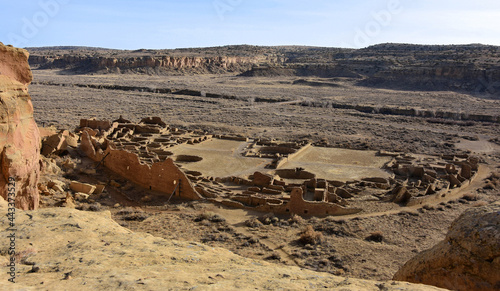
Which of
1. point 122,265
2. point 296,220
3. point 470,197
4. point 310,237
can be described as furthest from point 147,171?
point 470,197

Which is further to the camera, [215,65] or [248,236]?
[215,65]

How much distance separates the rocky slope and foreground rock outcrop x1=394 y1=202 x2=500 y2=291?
77.8 metres

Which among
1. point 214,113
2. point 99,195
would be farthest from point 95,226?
point 214,113

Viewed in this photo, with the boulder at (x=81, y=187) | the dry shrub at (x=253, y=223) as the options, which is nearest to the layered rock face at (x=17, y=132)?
the boulder at (x=81, y=187)

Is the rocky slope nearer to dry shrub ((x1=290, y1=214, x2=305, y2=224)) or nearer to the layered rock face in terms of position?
dry shrub ((x1=290, y1=214, x2=305, y2=224))

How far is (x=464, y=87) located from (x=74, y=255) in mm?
85327

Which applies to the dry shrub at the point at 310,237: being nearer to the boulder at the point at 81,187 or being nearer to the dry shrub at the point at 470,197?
the dry shrub at the point at 470,197

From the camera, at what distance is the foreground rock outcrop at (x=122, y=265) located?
7.77 m

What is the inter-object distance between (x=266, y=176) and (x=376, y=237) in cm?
819

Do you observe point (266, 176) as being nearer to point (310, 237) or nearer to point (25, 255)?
point (310, 237)

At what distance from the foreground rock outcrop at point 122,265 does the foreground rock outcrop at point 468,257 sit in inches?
69.5

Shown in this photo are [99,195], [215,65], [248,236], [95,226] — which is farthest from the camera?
[215,65]

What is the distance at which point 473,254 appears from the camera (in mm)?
8805

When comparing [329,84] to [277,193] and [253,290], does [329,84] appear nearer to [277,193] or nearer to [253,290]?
[277,193]
